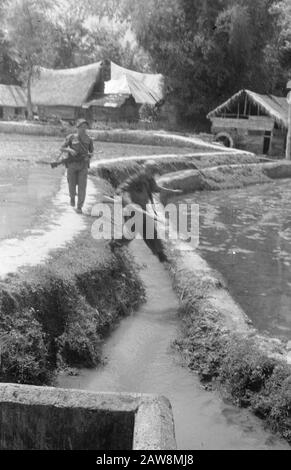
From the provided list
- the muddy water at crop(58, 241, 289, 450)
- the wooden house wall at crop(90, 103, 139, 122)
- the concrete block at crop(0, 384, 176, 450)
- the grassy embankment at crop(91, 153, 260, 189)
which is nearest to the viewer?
the concrete block at crop(0, 384, 176, 450)

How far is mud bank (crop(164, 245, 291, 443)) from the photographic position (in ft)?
20.1

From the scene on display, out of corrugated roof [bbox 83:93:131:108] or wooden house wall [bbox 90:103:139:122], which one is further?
wooden house wall [bbox 90:103:139:122]

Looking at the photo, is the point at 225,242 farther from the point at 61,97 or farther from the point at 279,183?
the point at 61,97

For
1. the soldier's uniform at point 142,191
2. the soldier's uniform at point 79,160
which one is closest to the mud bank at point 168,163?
the soldier's uniform at point 142,191

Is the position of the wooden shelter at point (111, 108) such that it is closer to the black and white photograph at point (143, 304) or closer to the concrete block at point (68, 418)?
the black and white photograph at point (143, 304)

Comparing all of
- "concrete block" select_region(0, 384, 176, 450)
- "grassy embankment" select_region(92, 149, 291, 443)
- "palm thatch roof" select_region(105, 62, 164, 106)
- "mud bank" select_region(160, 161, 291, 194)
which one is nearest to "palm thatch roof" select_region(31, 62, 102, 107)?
"palm thatch roof" select_region(105, 62, 164, 106)

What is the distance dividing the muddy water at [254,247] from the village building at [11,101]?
2667 cm

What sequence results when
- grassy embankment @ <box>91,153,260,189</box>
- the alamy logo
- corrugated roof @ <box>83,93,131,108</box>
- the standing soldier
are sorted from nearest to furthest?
1. the alamy logo
2. the standing soldier
3. grassy embankment @ <box>91,153,260,189</box>
4. corrugated roof @ <box>83,93,131,108</box>

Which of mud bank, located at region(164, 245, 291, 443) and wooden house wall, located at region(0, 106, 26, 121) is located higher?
wooden house wall, located at region(0, 106, 26, 121)

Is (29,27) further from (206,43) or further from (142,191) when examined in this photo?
(142,191)

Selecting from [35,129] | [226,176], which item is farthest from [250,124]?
[35,129]

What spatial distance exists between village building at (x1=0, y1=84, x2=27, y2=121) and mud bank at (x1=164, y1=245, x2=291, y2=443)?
40.1 meters

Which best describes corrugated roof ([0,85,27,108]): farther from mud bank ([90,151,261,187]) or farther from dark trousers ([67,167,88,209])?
dark trousers ([67,167,88,209])

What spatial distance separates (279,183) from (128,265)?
19787 millimetres
